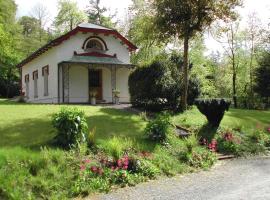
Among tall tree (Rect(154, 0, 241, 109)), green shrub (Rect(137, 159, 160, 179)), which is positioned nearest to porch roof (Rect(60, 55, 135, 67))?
tall tree (Rect(154, 0, 241, 109))

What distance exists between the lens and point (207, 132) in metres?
16.0

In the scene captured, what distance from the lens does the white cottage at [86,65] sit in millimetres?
27188

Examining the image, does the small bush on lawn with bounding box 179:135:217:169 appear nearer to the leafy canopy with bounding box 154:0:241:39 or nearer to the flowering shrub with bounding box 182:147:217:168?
the flowering shrub with bounding box 182:147:217:168

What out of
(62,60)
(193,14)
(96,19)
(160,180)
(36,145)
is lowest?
(160,180)

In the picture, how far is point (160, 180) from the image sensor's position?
10.9 metres

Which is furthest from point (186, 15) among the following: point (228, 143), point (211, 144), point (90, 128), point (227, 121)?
point (90, 128)

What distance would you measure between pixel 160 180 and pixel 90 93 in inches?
696

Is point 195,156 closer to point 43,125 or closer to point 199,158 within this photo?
point 199,158

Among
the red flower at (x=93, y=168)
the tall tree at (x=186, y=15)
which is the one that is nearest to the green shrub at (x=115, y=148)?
the red flower at (x=93, y=168)

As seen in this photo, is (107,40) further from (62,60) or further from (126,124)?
(126,124)

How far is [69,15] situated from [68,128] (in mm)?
47652

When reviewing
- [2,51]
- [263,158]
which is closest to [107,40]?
[2,51]

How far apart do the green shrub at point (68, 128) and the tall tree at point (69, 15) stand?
4652cm

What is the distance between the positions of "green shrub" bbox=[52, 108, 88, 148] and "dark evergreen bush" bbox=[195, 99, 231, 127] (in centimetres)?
636
